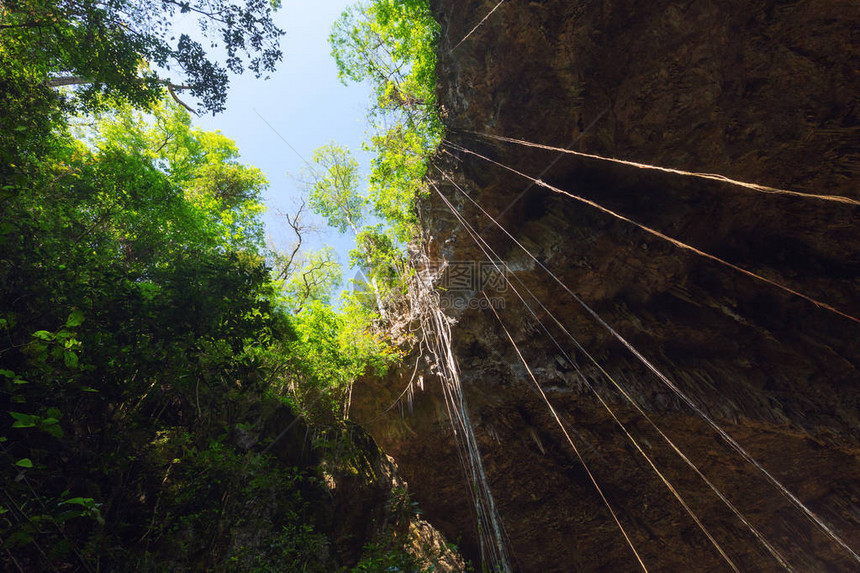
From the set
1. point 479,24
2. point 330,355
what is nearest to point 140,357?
point 330,355

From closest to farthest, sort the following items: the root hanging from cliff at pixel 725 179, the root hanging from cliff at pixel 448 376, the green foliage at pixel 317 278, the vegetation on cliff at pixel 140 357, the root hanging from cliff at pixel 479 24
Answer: the root hanging from cliff at pixel 725 179 → the vegetation on cliff at pixel 140 357 → the root hanging from cliff at pixel 479 24 → the root hanging from cliff at pixel 448 376 → the green foliage at pixel 317 278

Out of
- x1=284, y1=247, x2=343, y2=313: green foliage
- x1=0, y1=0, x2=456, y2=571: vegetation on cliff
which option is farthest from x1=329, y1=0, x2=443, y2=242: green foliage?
x1=284, y1=247, x2=343, y2=313: green foliage

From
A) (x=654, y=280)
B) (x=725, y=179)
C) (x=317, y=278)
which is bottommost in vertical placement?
(x=317, y=278)

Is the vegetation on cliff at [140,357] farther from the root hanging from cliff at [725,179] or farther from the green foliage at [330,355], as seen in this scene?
the root hanging from cliff at [725,179]

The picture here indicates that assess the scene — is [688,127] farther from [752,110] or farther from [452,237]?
[452,237]

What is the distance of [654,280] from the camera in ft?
18.7

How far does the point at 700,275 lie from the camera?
567 cm

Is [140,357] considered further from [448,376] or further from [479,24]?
[479,24]

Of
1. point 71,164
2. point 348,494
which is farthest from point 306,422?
point 71,164

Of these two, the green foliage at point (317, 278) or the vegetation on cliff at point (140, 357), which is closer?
the vegetation on cliff at point (140, 357)

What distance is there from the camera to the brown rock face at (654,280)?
4410 millimetres

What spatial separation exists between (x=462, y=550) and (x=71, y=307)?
856 cm

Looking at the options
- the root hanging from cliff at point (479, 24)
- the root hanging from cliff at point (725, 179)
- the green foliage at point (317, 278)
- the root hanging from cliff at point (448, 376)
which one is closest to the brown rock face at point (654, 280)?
the root hanging from cliff at point (479, 24)

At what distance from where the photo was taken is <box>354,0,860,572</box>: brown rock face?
441 centimetres
